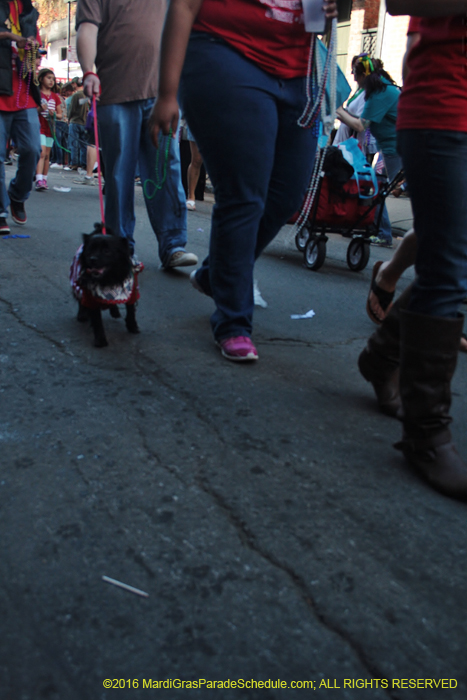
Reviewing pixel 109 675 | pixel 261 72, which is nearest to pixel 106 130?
pixel 261 72

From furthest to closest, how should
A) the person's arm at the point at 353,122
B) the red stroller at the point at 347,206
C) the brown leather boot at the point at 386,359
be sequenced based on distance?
the person's arm at the point at 353,122 → the red stroller at the point at 347,206 → the brown leather boot at the point at 386,359

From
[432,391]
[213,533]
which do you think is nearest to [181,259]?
[432,391]

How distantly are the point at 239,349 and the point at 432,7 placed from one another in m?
1.50

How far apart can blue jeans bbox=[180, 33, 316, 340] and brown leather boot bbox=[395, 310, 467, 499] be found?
1.06 m

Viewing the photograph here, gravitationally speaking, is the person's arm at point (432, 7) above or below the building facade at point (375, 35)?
below

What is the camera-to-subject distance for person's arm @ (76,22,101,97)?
386 centimetres

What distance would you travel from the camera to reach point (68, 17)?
38219mm

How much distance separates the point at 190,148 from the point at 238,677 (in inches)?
389

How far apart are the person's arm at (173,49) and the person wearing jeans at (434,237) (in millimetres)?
938

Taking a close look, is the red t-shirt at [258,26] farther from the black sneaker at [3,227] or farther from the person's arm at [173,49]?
the black sneaker at [3,227]

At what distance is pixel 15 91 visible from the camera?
17.1 ft

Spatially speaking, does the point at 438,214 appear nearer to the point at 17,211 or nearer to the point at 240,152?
the point at 240,152

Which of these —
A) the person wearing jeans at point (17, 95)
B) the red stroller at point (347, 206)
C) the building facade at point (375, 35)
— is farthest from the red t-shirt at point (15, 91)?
the building facade at point (375, 35)

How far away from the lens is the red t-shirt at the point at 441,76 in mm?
1833
